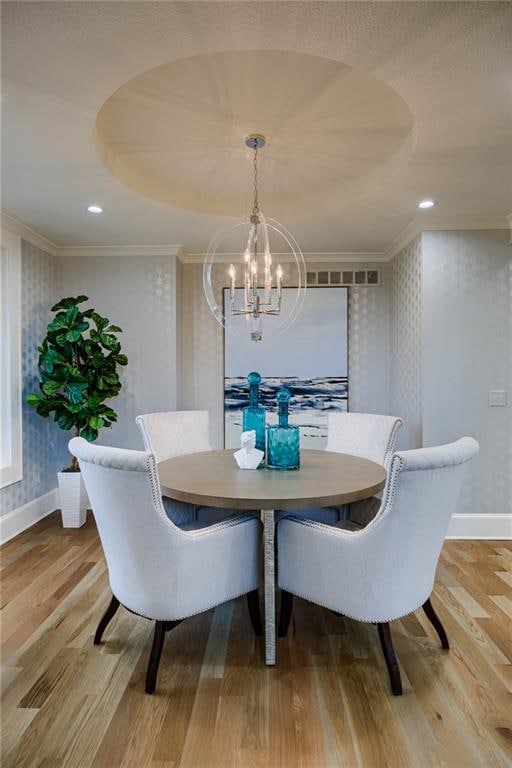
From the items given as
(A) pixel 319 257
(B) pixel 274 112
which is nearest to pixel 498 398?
(A) pixel 319 257

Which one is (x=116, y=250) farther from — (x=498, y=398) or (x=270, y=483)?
(x=498, y=398)

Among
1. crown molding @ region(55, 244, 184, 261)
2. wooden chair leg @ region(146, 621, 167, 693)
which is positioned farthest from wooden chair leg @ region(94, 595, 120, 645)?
crown molding @ region(55, 244, 184, 261)

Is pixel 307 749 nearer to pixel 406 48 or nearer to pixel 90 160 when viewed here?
pixel 406 48

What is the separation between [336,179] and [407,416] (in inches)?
78.6

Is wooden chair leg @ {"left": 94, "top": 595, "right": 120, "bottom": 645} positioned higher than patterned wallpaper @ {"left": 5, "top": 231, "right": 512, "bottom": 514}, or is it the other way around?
patterned wallpaper @ {"left": 5, "top": 231, "right": 512, "bottom": 514}

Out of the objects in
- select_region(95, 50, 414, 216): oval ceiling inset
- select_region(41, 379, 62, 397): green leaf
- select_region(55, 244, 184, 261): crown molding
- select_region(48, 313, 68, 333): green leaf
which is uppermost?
select_region(95, 50, 414, 216): oval ceiling inset

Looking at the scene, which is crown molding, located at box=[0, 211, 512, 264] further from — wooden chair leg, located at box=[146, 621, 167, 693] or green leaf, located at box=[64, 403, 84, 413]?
wooden chair leg, located at box=[146, 621, 167, 693]

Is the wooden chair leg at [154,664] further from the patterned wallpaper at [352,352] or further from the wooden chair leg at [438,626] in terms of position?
the patterned wallpaper at [352,352]

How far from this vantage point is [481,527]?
11.4 feet

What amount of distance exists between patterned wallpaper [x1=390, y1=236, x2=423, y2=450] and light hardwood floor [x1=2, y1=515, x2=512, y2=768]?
1503mm

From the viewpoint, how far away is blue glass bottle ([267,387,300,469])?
91.1 inches

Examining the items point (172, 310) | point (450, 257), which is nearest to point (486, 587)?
point (450, 257)

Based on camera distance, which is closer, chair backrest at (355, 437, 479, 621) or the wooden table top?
chair backrest at (355, 437, 479, 621)

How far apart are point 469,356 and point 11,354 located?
355 centimetres
